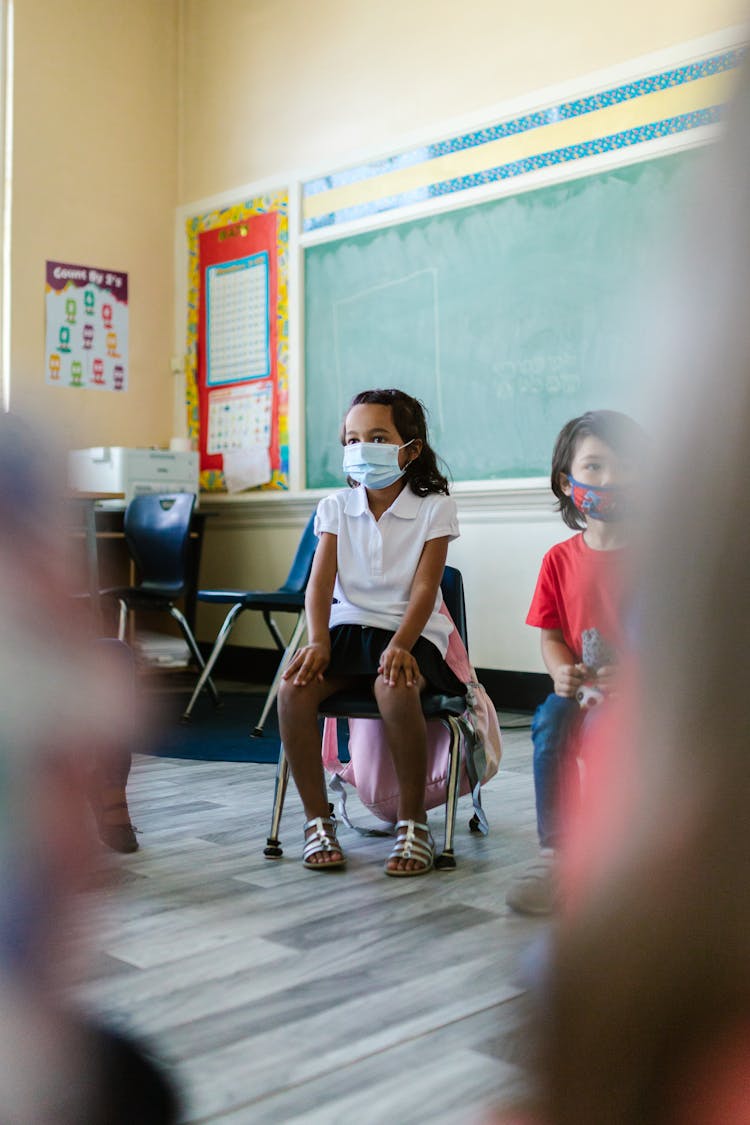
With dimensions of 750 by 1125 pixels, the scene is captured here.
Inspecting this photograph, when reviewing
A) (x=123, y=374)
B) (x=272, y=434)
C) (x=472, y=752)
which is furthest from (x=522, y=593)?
(x=123, y=374)

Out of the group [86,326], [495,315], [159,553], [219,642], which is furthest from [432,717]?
[86,326]

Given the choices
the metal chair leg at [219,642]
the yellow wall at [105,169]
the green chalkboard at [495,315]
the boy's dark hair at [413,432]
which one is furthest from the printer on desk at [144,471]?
the boy's dark hair at [413,432]

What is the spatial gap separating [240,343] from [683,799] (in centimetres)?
511

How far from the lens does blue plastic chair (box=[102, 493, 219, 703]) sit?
413 cm

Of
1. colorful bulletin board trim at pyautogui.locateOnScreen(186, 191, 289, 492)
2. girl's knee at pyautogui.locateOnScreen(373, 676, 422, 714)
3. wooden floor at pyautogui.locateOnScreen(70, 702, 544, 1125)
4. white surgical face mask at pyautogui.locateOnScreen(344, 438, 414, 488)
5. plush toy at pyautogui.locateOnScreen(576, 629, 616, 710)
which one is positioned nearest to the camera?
wooden floor at pyautogui.locateOnScreen(70, 702, 544, 1125)

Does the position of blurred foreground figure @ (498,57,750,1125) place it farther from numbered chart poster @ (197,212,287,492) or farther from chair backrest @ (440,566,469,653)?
numbered chart poster @ (197,212,287,492)

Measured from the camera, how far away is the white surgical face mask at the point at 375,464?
2229mm

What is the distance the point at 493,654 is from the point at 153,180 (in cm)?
304

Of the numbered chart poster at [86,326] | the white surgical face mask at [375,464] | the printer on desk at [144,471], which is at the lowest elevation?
the white surgical face mask at [375,464]

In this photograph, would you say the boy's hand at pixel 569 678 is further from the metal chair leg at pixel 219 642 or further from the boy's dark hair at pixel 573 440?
the metal chair leg at pixel 219 642

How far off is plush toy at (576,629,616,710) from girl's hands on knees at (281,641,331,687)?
49cm

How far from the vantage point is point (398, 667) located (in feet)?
6.42

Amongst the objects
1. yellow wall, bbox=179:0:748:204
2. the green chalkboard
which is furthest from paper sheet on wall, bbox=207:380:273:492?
yellow wall, bbox=179:0:748:204

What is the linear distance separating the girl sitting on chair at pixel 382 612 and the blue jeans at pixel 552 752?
26 centimetres
